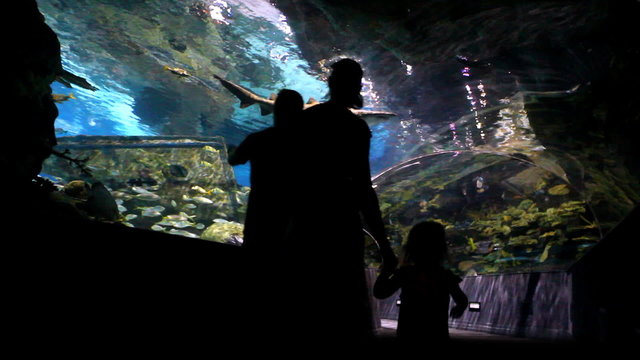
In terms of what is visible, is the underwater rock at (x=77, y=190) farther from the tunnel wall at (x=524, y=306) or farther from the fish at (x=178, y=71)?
the tunnel wall at (x=524, y=306)

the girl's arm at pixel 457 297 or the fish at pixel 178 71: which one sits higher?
the fish at pixel 178 71

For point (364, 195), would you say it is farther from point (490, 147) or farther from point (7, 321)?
point (490, 147)

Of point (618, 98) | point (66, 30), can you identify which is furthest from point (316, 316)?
point (66, 30)

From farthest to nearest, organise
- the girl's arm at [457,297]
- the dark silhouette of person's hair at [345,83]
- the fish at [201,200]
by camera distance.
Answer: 1. the fish at [201,200]
2. the girl's arm at [457,297]
3. the dark silhouette of person's hair at [345,83]

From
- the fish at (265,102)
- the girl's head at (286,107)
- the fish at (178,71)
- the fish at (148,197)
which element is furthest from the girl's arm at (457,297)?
the fish at (178,71)

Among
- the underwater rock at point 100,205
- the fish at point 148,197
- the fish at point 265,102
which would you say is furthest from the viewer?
the fish at point 148,197

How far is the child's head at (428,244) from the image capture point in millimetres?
2486

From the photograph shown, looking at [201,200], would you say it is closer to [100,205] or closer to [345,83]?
[100,205]

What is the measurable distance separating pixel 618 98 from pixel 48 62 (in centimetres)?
794

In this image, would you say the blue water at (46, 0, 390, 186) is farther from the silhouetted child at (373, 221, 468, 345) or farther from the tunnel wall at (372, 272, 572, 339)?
the silhouetted child at (373, 221, 468, 345)

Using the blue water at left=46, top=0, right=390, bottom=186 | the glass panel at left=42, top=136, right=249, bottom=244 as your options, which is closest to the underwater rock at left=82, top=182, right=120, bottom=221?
the glass panel at left=42, top=136, right=249, bottom=244

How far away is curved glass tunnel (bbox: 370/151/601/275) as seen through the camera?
755 centimetres

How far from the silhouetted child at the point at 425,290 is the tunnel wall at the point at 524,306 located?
474cm

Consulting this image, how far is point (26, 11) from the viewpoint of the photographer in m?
4.52
